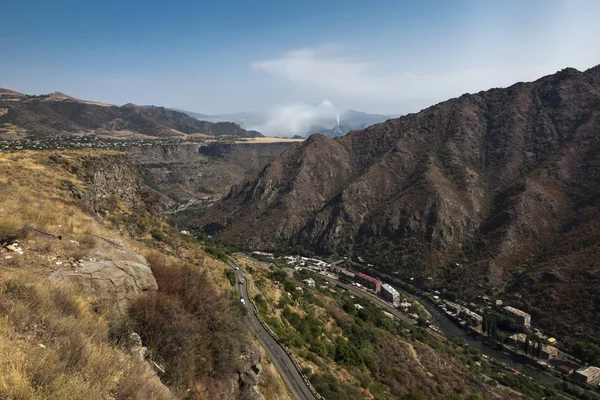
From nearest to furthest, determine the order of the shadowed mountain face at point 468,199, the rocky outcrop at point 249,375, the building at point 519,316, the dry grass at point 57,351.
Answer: the dry grass at point 57,351, the rocky outcrop at point 249,375, the building at point 519,316, the shadowed mountain face at point 468,199

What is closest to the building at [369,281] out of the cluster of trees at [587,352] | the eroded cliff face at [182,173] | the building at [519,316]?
the building at [519,316]

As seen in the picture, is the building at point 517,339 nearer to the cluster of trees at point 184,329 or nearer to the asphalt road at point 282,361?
the asphalt road at point 282,361

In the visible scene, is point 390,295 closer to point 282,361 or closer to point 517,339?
point 517,339

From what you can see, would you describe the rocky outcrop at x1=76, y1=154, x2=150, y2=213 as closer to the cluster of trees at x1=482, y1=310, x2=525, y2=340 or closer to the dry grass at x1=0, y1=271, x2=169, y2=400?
the dry grass at x1=0, y1=271, x2=169, y2=400

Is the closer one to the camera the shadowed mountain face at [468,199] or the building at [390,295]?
the building at [390,295]

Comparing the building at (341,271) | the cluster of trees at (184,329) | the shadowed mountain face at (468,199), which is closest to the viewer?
the cluster of trees at (184,329)

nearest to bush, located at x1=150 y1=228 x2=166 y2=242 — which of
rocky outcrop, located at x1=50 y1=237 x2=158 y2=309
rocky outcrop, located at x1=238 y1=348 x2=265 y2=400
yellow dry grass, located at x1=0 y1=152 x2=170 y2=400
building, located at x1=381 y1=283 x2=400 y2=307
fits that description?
rocky outcrop, located at x1=50 y1=237 x2=158 y2=309

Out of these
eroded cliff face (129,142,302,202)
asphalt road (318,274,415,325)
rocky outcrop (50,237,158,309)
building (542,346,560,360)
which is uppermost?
rocky outcrop (50,237,158,309)
